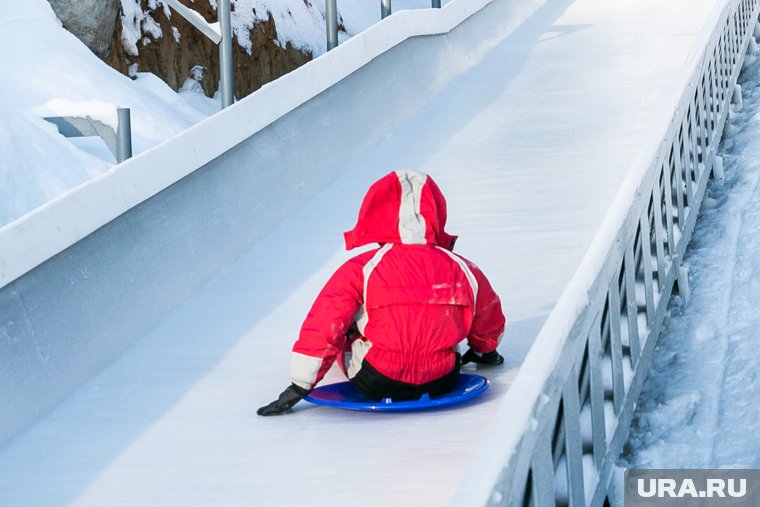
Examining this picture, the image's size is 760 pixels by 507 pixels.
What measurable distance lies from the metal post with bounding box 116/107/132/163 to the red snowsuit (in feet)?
6.99

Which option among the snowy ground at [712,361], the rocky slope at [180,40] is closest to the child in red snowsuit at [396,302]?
the snowy ground at [712,361]

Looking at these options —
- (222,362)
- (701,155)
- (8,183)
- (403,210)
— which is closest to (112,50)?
(8,183)

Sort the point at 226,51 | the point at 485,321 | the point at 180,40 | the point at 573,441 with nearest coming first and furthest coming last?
the point at 573,441 < the point at 485,321 < the point at 226,51 < the point at 180,40

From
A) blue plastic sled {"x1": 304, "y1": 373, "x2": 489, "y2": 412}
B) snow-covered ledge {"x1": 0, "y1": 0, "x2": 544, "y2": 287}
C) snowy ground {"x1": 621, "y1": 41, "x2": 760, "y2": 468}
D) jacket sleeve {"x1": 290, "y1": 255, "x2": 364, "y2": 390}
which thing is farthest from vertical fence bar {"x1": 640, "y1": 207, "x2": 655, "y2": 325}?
snow-covered ledge {"x1": 0, "y1": 0, "x2": 544, "y2": 287}

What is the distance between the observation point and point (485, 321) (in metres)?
3.88

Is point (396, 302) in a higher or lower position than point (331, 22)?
higher

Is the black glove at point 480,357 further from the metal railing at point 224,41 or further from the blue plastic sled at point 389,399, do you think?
the metal railing at point 224,41

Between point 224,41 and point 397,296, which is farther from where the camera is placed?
point 224,41

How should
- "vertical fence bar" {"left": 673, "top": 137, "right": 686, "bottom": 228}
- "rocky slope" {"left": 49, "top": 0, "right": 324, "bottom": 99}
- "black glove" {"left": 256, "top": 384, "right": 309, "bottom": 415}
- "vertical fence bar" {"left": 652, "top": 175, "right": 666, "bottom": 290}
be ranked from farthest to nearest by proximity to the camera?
"rocky slope" {"left": 49, "top": 0, "right": 324, "bottom": 99}, "vertical fence bar" {"left": 673, "top": 137, "right": 686, "bottom": 228}, "vertical fence bar" {"left": 652, "top": 175, "right": 666, "bottom": 290}, "black glove" {"left": 256, "top": 384, "right": 309, "bottom": 415}

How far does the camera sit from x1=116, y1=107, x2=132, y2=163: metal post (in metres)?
5.47

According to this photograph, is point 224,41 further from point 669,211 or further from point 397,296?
point 397,296

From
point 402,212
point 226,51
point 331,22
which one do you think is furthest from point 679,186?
point 331,22

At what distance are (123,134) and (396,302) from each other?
233cm

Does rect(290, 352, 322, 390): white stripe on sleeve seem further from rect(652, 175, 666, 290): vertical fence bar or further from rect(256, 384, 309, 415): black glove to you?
rect(652, 175, 666, 290): vertical fence bar
